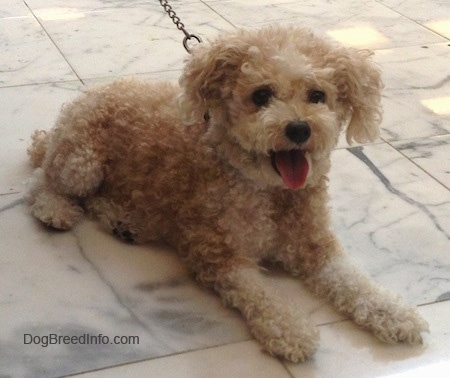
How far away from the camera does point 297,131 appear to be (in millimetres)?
1472

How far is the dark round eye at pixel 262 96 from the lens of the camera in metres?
1.51

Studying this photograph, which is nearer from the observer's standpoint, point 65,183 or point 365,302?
point 365,302

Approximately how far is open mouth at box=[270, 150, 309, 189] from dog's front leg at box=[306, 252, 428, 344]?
23 cm

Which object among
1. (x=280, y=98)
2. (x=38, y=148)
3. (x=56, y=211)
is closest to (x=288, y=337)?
(x=280, y=98)

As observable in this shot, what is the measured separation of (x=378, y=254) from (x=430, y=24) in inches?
67.4

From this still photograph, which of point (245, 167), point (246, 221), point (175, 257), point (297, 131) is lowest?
point (175, 257)

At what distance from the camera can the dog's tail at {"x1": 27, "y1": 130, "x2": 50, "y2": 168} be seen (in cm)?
A: 206

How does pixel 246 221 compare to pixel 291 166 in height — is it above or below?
below

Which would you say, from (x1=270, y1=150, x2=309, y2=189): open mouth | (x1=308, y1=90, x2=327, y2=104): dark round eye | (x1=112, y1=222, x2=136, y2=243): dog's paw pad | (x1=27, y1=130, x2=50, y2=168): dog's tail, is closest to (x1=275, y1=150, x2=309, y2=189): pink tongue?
(x1=270, y1=150, x2=309, y2=189): open mouth

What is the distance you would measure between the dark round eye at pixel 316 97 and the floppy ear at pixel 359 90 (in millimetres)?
46

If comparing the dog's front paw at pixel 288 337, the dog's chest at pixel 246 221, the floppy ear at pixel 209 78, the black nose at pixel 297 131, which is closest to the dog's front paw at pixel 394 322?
the dog's front paw at pixel 288 337

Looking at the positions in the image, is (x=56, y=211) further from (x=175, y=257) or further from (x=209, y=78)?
(x=209, y=78)

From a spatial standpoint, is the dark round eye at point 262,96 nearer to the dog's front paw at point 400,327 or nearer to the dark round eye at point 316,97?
the dark round eye at point 316,97

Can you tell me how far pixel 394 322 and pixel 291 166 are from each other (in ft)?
1.19
